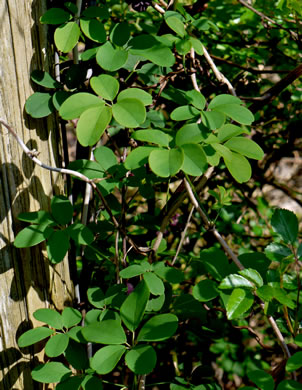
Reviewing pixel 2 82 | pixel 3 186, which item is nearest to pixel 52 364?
pixel 3 186

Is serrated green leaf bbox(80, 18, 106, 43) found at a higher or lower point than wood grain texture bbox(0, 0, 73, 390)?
higher

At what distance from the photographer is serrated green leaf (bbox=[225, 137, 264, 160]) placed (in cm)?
132

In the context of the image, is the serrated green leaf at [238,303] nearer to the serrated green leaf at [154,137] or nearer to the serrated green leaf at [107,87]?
the serrated green leaf at [154,137]

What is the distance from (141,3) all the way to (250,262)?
1.11m

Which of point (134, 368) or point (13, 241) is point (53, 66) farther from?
point (134, 368)

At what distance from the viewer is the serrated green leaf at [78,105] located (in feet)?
4.14

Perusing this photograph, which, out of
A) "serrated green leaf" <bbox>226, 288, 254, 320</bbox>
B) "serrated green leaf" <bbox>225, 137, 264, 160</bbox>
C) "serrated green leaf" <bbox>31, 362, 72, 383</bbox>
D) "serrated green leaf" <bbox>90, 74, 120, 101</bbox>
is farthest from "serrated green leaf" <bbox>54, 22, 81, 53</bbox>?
"serrated green leaf" <bbox>31, 362, 72, 383</bbox>

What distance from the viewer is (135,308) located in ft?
4.37

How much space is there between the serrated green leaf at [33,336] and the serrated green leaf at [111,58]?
0.89 m

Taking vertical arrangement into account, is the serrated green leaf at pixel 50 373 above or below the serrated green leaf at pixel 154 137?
below

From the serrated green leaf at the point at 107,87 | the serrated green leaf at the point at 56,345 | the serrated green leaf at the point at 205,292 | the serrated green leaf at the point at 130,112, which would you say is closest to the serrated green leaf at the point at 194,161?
the serrated green leaf at the point at 130,112

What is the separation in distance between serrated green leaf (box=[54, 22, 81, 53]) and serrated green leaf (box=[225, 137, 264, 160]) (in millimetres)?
575

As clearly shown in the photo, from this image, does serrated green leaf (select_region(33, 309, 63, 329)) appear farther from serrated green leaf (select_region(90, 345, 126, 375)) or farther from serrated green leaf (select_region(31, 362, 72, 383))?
serrated green leaf (select_region(90, 345, 126, 375))

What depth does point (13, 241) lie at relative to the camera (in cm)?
148
